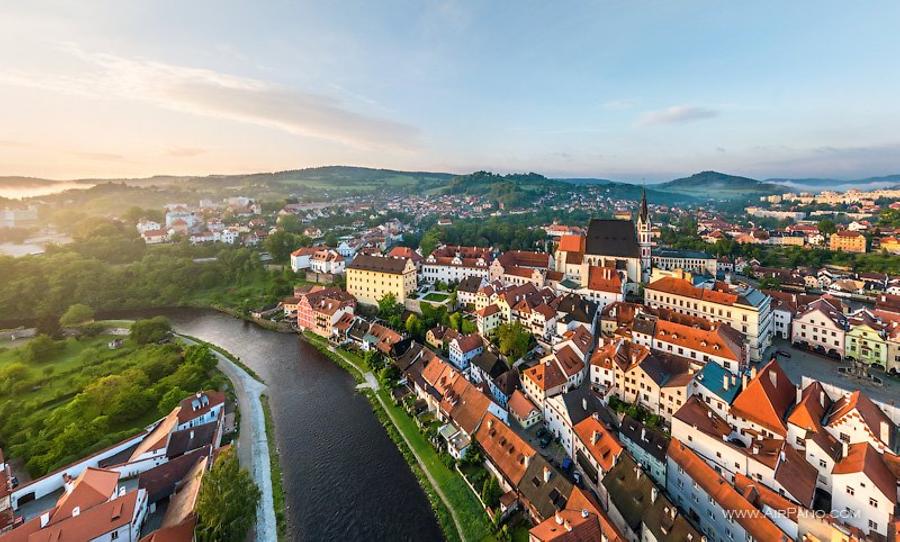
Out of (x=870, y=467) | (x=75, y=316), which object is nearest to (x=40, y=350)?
(x=75, y=316)

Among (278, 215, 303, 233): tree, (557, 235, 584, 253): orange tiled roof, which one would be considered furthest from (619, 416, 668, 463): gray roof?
(278, 215, 303, 233): tree

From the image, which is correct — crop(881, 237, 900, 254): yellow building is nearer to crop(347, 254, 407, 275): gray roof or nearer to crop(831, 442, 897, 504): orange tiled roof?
crop(831, 442, 897, 504): orange tiled roof

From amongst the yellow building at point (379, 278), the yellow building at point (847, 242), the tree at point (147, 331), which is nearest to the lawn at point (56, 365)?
the tree at point (147, 331)

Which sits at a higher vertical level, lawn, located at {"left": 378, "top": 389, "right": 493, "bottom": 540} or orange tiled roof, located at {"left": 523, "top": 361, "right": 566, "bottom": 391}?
orange tiled roof, located at {"left": 523, "top": 361, "right": 566, "bottom": 391}

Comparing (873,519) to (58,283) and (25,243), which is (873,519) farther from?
(25,243)

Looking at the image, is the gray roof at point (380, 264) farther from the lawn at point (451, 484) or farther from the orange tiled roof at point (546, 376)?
the orange tiled roof at point (546, 376)

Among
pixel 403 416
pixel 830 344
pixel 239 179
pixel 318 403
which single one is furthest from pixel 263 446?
pixel 239 179
